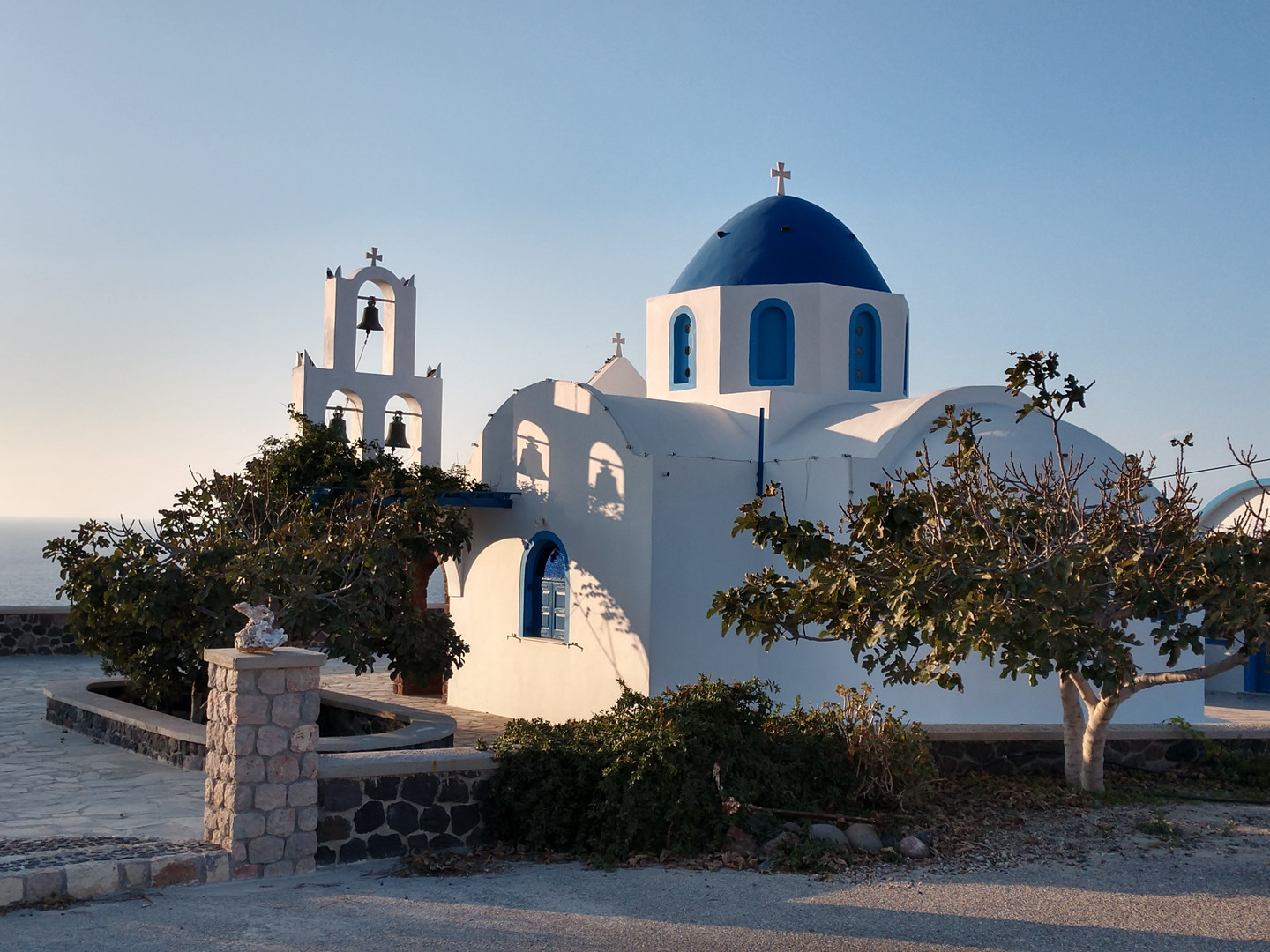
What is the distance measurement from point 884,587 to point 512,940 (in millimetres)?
3522

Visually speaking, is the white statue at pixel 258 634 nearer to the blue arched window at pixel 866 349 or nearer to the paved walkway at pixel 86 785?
the paved walkway at pixel 86 785

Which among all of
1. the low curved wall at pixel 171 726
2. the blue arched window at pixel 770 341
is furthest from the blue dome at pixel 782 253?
the low curved wall at pixel 171 726

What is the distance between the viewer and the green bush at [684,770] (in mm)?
8062

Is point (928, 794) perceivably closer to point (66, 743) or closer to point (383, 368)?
point (66, 743)

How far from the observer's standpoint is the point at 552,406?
574 inches

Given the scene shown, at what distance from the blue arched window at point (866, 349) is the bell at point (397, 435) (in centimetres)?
585

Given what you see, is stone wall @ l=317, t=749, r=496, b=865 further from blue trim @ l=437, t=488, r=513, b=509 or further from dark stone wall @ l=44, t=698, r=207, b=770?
blue trim @ l=437, t=488, r=513, b=509

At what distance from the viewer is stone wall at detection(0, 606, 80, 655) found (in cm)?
2053

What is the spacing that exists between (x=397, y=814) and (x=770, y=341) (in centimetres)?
883

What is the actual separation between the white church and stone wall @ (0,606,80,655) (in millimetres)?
8238

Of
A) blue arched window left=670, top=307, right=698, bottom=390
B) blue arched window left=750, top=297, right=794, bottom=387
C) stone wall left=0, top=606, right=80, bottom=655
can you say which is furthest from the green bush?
stone wall left=0, top=606, right=80, bottom=655

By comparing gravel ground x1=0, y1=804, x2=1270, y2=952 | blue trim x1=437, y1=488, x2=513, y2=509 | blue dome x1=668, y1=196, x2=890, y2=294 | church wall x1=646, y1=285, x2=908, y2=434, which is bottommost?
gravel ground x1=0, y1=804, x2=1270, y2=952

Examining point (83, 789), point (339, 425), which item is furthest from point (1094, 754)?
point (339, 425)

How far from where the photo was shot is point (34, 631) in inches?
814
